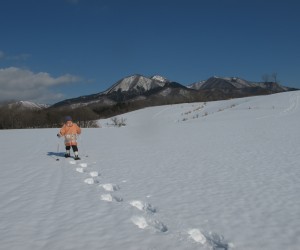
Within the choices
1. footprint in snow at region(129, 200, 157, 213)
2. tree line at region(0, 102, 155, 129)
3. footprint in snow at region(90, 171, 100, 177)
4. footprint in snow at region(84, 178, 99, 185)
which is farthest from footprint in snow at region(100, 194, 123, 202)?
tree line at region(0, 102, 155, 129)

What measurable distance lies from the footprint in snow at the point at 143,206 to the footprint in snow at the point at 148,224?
522mm

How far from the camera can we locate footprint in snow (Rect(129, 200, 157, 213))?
7.14 m

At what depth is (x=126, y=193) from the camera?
8.52 m

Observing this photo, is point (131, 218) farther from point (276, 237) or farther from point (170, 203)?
point (276, 237)

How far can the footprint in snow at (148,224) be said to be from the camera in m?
6.08

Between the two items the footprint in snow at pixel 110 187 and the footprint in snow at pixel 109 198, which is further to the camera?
the footprint in snow at pixel 110 187

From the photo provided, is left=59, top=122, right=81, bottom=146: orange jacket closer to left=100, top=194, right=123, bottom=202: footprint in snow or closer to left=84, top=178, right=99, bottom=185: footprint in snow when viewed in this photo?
left=84, top=178, right=99, bottom=185: footprint in snow

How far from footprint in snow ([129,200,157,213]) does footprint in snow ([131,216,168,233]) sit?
52cm

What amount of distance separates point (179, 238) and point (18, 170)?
8351 millimetres

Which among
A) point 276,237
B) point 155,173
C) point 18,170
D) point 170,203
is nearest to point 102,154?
point 18,170

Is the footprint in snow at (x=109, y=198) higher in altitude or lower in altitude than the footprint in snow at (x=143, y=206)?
higher

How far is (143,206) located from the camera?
7.44 meters

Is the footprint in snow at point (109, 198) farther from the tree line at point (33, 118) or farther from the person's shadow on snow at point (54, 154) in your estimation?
the tree line at point (33, 118)

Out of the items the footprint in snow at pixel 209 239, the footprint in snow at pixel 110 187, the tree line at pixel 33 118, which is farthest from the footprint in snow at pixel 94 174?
the tree line at pixel 33 118
